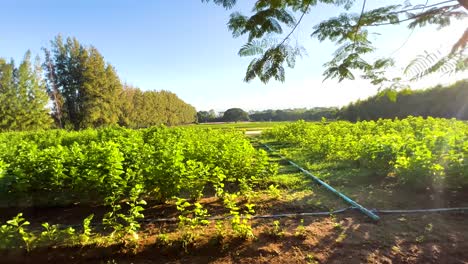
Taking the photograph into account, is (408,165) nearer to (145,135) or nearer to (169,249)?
(169,249)

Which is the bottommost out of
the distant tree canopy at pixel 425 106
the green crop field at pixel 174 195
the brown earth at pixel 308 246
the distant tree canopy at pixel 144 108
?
the brown earth at pixel 308 246

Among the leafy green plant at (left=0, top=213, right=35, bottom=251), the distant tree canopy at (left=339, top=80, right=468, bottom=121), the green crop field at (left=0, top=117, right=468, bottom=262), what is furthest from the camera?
the distant tree canopy at (left=339, top=80, right=468, bottom=121)

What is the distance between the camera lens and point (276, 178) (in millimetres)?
6160

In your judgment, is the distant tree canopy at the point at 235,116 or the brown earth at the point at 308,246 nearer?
the brown earth at the point at 308,246

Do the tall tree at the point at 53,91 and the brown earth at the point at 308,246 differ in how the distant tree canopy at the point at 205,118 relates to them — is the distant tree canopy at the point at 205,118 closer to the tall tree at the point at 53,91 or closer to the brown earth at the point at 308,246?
the tall tree at the point at 53,91

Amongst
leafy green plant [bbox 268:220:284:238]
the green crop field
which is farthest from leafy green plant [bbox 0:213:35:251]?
leafy green plant [bbox 268:220:284:238]

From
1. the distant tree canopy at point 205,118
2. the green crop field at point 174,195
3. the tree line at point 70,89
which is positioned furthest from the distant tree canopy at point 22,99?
the distant tree canopy at point 205,118

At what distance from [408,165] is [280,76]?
388 cm

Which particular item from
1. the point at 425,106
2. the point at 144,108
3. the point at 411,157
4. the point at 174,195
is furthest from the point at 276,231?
the point at 144,108

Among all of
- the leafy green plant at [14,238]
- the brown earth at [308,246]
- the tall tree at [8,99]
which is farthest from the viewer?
the tall tree at [8,99]

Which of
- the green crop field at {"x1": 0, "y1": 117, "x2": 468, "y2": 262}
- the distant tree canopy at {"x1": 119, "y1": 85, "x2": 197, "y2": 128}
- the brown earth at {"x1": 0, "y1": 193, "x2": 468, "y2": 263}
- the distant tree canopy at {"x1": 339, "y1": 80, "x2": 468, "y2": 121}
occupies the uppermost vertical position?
the distant tree canopy at {"x1": 119, "y1": 85, "x2": 197, "y2": 128}

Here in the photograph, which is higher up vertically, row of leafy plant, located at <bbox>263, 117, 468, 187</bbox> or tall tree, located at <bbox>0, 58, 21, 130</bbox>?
tall tree, located at <bbox>0, 58, 21, 130</bbox>

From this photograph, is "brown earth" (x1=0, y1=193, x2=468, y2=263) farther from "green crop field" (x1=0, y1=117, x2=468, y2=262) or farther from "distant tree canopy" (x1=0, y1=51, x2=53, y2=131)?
"distant tree canopy" (x1=0, y1=51, x2=53, y2=131)

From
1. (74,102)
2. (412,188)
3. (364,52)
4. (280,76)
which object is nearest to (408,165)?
(412,188)
